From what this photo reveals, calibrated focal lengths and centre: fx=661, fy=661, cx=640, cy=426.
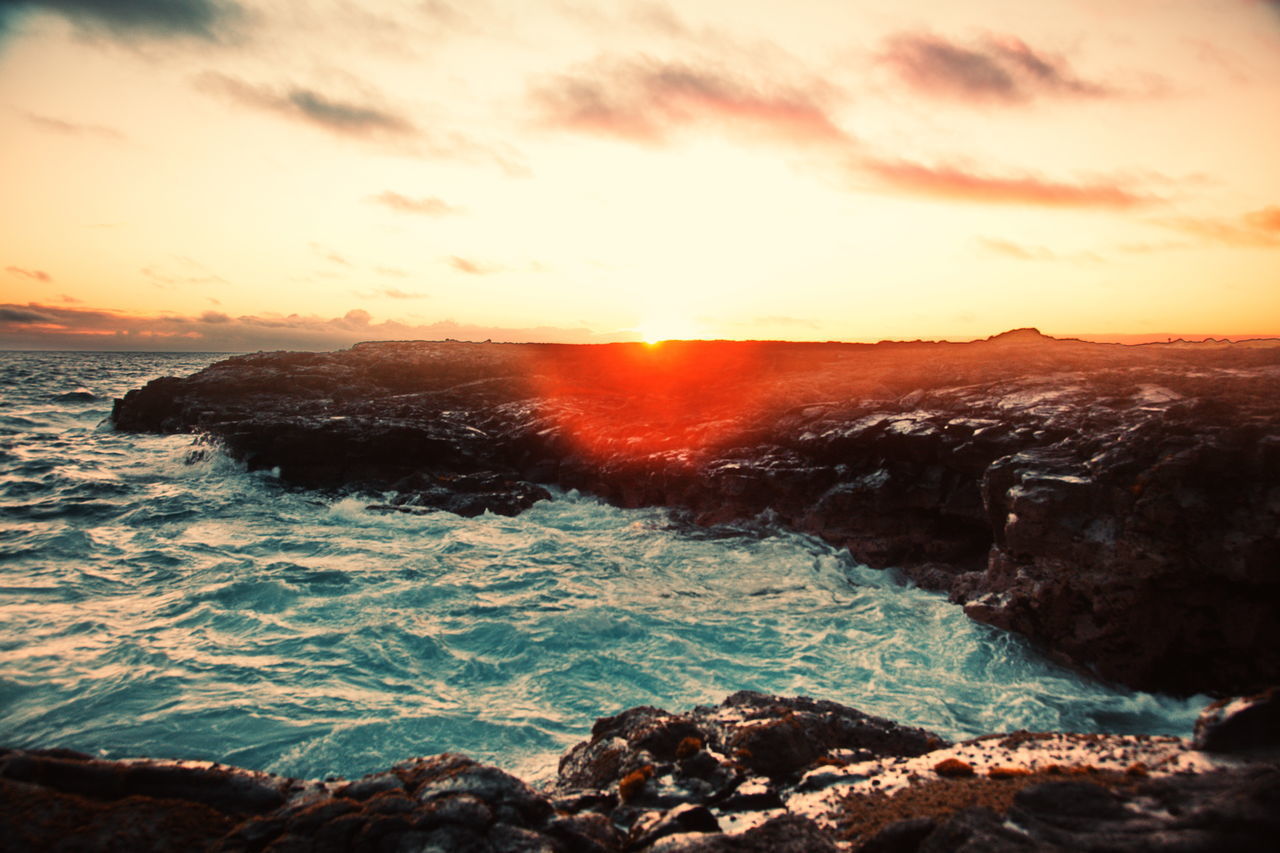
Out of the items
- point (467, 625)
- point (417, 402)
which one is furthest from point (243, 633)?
point (417, 402)

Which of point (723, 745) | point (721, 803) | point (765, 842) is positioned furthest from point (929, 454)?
point (765, 842)

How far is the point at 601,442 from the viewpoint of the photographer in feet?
117

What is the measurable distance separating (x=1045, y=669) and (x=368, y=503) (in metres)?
28.5

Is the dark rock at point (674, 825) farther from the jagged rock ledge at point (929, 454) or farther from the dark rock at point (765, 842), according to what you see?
the jagged rock ledge at point (929, 454)

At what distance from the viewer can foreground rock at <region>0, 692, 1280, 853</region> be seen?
22.8ft

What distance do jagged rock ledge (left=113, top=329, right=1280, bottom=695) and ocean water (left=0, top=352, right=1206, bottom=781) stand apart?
1594 millimetres

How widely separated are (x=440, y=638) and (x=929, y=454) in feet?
60.1

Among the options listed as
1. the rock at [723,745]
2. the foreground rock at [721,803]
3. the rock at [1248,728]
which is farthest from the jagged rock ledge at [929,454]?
the rock at [1248,728]

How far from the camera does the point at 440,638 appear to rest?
1870 cm

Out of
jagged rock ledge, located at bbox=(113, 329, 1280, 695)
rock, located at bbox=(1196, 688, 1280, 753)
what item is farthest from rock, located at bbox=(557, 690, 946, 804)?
jagged rock ledge, located at bbox=(113, 329, 1280, 695)

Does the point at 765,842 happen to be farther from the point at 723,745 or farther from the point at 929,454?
the point at 929,454

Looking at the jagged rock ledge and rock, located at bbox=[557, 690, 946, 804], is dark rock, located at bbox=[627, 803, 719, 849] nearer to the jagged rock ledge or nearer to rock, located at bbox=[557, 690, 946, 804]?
rock, located at bbox=[557, 690, 946, 804]

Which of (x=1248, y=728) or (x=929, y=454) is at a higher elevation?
(x=929, y=454)

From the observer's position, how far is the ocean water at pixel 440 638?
14047 mm
